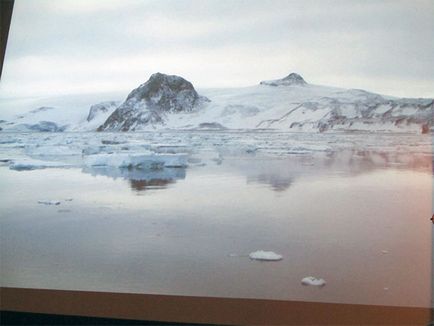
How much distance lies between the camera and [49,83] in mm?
3143

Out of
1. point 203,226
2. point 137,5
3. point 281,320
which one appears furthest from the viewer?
point 137,5

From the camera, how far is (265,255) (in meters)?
2.71

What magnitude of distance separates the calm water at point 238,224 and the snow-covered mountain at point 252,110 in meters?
0.10

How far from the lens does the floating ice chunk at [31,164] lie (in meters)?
3.12

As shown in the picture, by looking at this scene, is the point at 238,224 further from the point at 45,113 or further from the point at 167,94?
the point at 45,113

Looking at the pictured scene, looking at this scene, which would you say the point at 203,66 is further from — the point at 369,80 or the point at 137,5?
the point at 369,80

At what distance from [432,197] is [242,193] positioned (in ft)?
3.46

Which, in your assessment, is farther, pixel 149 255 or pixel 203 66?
pixel 203 66

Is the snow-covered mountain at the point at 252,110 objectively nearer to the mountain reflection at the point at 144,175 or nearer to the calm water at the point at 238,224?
the calm water at the point at 238,224

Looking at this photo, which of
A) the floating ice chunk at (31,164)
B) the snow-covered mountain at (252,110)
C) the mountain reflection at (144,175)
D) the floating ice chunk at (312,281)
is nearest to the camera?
the floating ice chunk at (312,281)

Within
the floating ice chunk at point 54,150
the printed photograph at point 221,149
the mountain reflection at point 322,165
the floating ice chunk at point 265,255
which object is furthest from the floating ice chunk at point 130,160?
the floating ice chunk at point 265,255

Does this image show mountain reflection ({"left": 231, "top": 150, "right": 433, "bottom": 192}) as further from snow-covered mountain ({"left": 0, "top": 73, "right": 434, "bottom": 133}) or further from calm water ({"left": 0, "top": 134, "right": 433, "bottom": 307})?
snow-covered mountain ({"left": 0, "top": 73, "right": 434, "bottom": 133})

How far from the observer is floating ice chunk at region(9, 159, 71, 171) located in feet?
10.2

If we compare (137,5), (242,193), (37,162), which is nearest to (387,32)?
(242,193)
